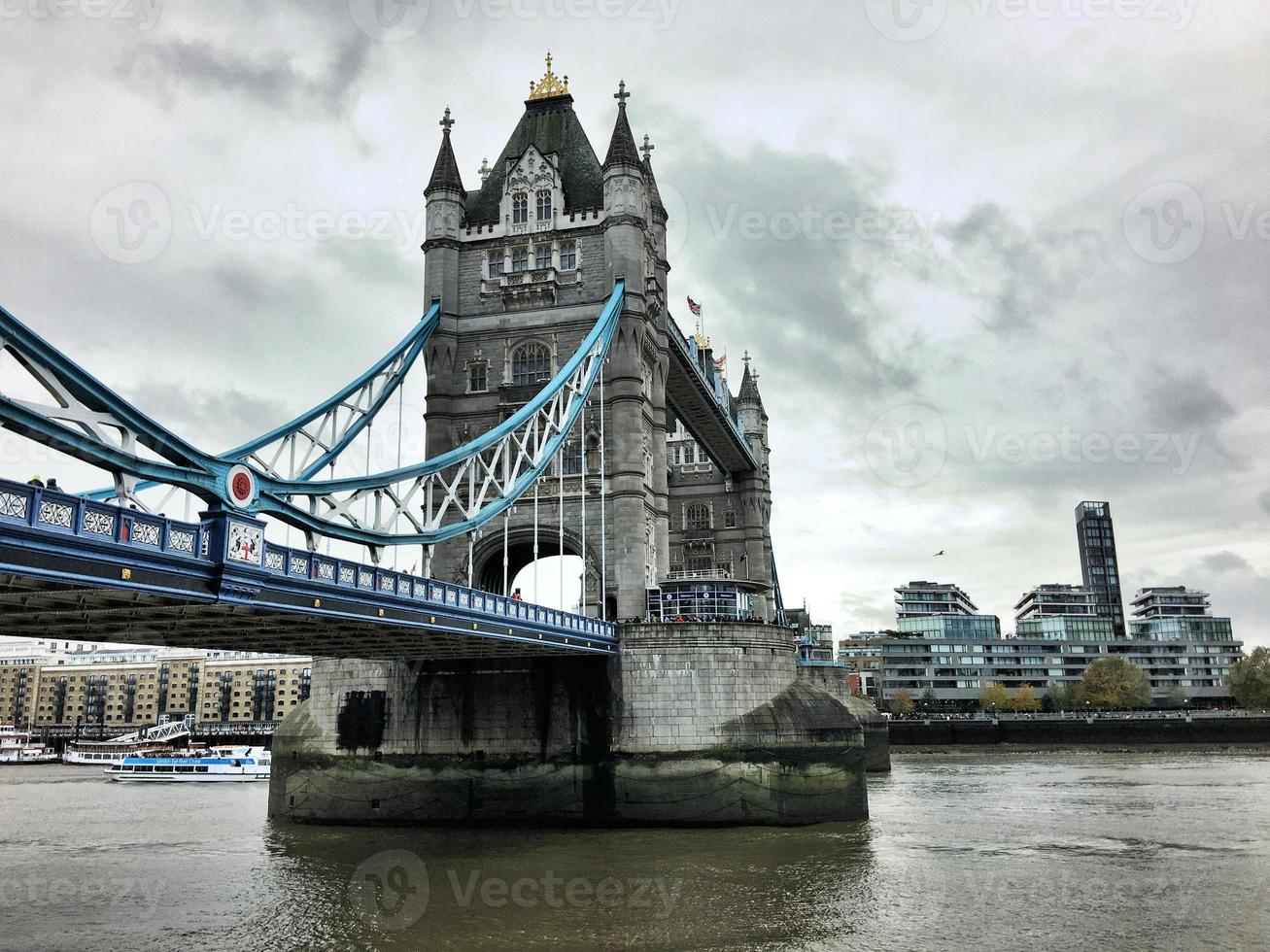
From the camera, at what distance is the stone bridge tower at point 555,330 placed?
39.1m

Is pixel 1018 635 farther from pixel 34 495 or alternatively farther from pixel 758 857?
pixel 34 495

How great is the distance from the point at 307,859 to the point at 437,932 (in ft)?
30.5

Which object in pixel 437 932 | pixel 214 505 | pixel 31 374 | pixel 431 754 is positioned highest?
pixel 31 374

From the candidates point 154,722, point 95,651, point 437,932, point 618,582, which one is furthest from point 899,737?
point 95,651

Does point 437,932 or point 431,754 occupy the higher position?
point 431,754

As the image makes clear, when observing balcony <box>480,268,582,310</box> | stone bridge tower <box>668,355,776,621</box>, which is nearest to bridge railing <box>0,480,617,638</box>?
balcony <box>480,268,582,310</box>

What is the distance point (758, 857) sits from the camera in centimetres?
2577

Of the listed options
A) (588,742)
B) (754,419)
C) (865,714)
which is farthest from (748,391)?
(588,742)

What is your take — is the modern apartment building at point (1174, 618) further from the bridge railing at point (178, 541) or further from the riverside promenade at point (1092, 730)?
the bridge railing at point (178, 541)

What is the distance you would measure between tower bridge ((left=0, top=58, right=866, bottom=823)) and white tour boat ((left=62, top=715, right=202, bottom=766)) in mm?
52316

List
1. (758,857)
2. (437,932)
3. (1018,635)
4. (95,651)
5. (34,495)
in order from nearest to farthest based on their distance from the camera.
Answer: (34,495), (437,932), (758,857), (1018,635), (95,651)

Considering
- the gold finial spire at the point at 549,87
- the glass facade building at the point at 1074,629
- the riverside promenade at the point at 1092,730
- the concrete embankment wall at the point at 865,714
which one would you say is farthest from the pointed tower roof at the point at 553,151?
the glass facade building at the point at 1074,629

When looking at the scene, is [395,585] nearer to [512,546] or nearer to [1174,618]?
[512,546]

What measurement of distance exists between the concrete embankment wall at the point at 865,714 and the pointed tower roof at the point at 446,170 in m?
31.5
